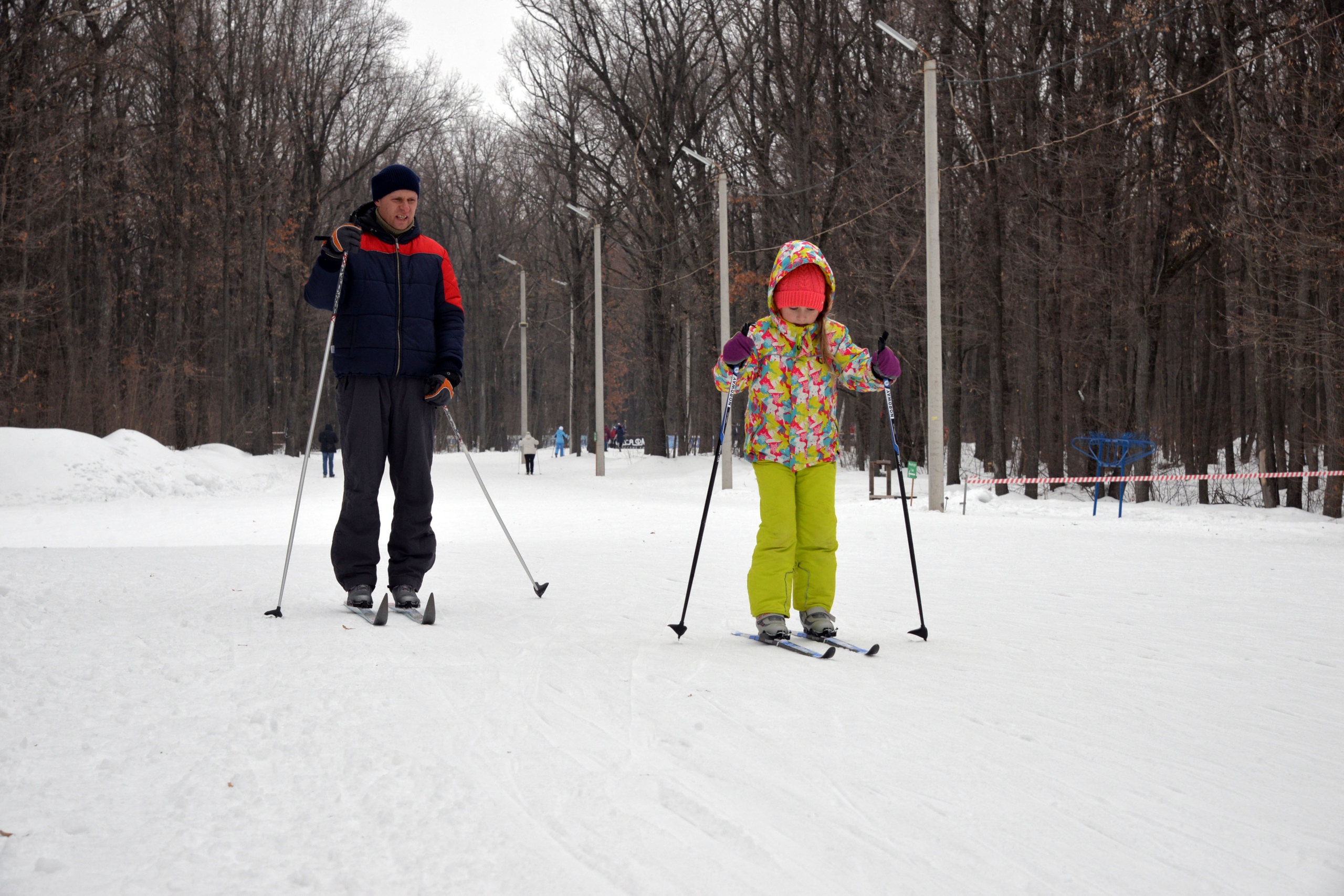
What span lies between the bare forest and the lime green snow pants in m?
11.8

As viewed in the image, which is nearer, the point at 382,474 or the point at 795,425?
the point at 795,425

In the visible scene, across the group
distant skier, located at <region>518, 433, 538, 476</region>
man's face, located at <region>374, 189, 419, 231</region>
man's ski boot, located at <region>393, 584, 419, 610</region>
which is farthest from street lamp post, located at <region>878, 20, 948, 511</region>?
distant skier, located at <region>518, 433, 538, 476</region>

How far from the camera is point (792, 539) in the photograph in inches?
207

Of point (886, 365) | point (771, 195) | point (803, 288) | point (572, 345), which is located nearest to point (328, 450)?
point (771, 195)

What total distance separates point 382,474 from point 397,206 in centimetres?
163

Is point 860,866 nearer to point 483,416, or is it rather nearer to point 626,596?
point 626,596

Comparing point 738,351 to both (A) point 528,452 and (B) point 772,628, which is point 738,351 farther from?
(A) point 528,452

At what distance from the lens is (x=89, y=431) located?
2514 cm

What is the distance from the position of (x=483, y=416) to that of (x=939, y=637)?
52981 millimetres

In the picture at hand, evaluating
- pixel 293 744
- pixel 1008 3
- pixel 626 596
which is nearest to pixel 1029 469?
pixel 1008 3

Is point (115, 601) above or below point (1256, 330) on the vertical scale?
below

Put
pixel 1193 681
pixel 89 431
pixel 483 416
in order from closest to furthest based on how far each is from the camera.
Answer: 1. pixel 1193 681
2. pixel 89 431
3. pixel 483 416

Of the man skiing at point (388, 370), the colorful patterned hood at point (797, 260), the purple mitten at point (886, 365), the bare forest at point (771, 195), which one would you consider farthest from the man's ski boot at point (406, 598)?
the bare forest at point (771, 195)

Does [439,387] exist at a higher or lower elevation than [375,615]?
higher
